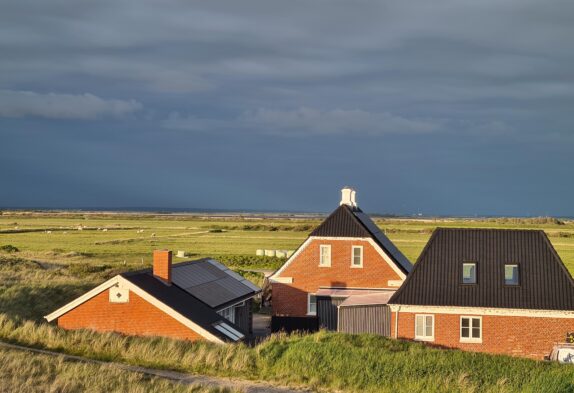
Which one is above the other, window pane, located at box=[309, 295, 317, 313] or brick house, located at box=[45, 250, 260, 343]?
brick house, located at box=[45, 250, 260, 343]

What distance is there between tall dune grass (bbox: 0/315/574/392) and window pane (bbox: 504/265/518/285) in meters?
7.36

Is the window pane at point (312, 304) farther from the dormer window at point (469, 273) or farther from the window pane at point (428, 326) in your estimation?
the dormer window at point (469, 273)

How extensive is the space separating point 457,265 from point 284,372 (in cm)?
1308

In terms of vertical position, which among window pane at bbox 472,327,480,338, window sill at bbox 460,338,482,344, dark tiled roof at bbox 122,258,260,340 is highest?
dark tiled roof at bbox 122,258,260,340

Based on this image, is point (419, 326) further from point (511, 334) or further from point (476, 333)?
point (511, 334)

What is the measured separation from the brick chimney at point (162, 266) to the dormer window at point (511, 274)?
48.8ft

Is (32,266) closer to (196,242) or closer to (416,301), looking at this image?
(416,301)

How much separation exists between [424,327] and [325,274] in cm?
1028

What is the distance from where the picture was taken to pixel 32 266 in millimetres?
58562

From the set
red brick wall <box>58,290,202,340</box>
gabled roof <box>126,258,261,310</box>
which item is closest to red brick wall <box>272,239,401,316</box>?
gabled roof <box>126,258,261,310</box>

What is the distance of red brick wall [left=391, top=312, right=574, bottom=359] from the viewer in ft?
98.9

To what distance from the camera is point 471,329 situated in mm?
30859

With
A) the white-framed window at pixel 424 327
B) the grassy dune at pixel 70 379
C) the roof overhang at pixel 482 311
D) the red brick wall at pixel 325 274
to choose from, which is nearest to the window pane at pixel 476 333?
the roof overhang at pixel 482 311

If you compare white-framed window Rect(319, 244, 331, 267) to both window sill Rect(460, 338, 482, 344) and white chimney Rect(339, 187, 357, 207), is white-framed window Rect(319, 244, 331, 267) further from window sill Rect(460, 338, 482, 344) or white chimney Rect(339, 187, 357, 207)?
window sill Rect(460, 338, 482, 344)
